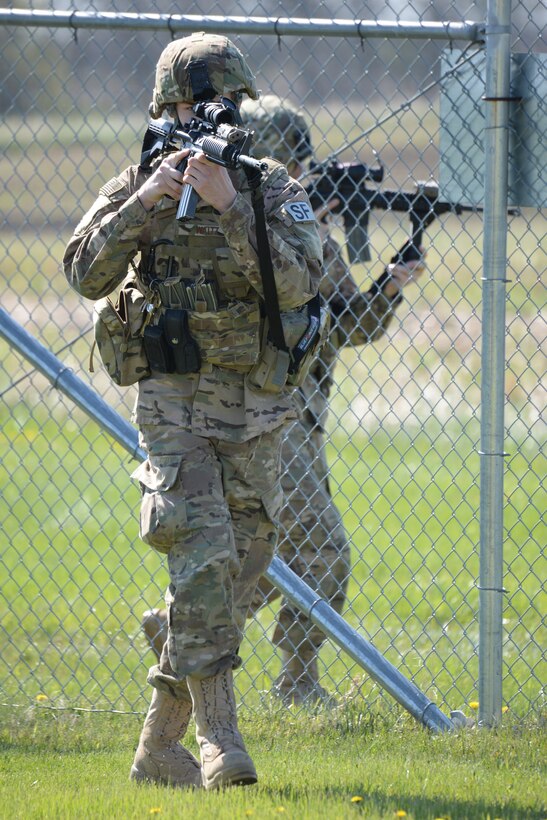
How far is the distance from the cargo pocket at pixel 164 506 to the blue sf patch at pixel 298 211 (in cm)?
77

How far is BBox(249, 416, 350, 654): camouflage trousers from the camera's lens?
480cm

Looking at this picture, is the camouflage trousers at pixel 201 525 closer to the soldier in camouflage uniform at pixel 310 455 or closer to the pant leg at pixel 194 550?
the pant leg at pixel 194 550

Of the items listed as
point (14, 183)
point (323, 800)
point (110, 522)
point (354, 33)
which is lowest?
point (323, 800)

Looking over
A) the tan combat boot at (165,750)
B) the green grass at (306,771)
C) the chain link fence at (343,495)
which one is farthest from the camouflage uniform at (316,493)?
the tan combat boot at (165,750)

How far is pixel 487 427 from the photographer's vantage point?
4012 mm

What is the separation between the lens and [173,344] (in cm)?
329

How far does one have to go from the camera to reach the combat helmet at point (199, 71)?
3244 mm

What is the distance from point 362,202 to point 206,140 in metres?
1.86

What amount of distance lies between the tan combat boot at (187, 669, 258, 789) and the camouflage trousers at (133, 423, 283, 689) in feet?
0.16

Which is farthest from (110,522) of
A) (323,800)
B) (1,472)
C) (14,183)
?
(14,183)

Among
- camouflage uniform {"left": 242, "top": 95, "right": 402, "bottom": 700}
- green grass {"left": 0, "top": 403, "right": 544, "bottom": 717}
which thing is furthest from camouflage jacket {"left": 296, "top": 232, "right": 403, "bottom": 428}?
green grass {"left": 0, "top": 403, "right": 544, "bottom": 717}

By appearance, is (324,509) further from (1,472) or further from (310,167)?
(1,472)

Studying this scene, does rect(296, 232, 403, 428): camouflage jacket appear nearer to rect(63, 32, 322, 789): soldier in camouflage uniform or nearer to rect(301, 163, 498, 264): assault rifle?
rect(301, 163, 498, 264): assault rifle

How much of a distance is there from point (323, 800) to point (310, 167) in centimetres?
267
